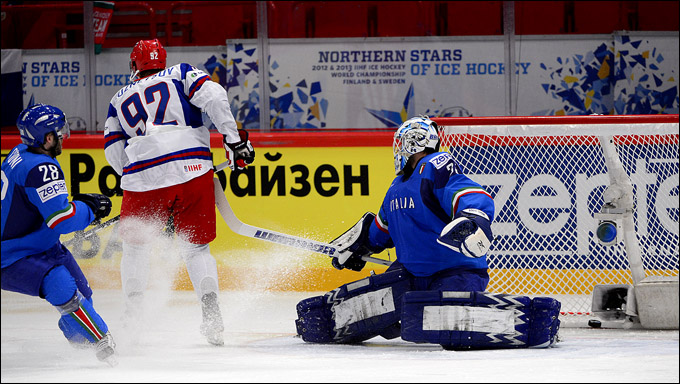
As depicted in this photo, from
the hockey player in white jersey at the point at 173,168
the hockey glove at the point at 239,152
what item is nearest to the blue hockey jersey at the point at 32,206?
the hockey player in white jersey at the point at 173,168

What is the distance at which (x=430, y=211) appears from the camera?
3676 millimetres

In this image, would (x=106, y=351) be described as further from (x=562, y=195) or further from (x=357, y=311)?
(x=562, y=195)

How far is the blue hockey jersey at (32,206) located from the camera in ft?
10.3

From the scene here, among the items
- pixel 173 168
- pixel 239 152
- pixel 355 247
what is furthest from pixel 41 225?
pixel 355 247

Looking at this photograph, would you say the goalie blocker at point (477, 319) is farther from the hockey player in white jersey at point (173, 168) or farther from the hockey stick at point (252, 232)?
the hockey player in white jersey at point (173, 168)

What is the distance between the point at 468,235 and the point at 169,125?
132cm

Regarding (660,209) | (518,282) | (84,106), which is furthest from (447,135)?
(84,106)

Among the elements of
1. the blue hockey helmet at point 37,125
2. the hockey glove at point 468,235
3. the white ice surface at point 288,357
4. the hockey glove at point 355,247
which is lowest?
the white ice surface at point 288,357

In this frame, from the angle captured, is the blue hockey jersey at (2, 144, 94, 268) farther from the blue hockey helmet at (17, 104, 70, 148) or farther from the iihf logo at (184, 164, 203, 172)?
the iihf logo at (184, 164, 203, 172)

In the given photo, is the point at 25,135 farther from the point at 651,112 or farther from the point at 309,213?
the point at 651,112

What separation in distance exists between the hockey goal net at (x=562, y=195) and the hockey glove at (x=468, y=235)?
118 centimetres

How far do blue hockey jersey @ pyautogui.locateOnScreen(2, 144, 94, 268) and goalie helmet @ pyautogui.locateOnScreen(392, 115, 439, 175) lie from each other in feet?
4.15

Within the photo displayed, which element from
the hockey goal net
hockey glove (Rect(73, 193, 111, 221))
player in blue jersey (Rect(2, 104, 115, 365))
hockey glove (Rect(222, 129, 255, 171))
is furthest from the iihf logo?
the hockey goal net

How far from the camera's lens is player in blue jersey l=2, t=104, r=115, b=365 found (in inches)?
123
